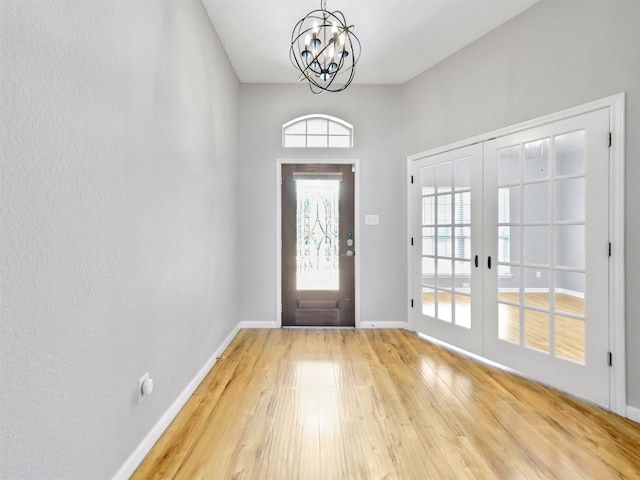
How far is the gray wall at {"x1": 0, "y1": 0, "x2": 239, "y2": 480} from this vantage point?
928 mm

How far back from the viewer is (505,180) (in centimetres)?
269

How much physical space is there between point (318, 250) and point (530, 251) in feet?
7.22

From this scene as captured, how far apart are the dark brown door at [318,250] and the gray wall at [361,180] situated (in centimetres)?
15

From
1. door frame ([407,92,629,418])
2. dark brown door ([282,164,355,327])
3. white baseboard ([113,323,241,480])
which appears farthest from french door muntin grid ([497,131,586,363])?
white baseboard ([113,323,241,480])

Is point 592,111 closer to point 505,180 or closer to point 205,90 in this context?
point 505,180

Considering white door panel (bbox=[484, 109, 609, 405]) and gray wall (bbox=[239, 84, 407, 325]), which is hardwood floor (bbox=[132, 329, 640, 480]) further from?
gray wall (bbox=[239, 84, 407, 325])

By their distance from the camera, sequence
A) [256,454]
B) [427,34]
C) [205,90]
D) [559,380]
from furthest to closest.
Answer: [427,34], [205,90], [559,380], [256,454]

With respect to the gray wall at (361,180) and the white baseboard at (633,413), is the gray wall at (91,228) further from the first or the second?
the white baseboard at (633,413)

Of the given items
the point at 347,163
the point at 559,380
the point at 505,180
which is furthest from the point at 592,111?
the point at 347,163

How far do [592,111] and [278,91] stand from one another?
3086mm

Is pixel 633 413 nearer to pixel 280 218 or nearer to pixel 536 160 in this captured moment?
pixel 536 160

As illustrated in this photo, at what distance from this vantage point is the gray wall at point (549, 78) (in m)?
→ 1.98

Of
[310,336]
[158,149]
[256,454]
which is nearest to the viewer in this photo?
[256,454]

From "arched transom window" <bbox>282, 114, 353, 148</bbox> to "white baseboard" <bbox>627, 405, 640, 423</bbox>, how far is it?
11.0 feet
